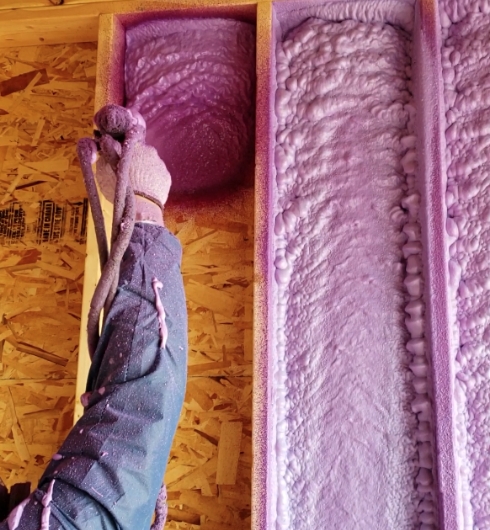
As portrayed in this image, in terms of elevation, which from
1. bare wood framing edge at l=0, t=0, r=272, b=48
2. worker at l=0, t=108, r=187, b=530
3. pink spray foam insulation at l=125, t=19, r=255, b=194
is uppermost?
bare wood framing edge at l=0, t=0, r=272, b=48

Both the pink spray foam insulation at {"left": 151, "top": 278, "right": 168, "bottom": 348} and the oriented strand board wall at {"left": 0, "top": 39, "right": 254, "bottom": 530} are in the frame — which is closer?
the pink spray foam insulation at {"left": 151, "top": 278, "right": 168, "bottom": 348}

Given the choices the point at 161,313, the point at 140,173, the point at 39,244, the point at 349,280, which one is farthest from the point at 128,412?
the point at 39,244

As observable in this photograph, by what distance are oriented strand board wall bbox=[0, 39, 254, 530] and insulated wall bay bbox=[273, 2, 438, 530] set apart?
153 millimetres

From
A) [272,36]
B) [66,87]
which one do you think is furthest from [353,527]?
[66,87]

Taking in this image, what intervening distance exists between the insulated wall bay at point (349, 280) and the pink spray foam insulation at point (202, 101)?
0.11 meters

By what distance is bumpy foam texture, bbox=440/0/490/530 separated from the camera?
140cm

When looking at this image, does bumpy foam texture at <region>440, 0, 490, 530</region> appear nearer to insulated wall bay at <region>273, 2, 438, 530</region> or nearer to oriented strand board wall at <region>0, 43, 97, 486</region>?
insulated wall bay at <region>273, 2, 438, 530</region>

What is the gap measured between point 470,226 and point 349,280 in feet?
0.97

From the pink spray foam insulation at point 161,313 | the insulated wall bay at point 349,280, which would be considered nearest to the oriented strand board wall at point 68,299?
the insulated wall bay at point 349,280

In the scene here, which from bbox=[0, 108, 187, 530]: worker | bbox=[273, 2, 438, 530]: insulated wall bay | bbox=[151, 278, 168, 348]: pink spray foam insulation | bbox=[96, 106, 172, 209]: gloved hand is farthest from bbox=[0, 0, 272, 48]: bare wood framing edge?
bbox=[151, 278, 168, 348]: pink spray foam insulation

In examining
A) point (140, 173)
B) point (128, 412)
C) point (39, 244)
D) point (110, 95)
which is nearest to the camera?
point (128, 412)

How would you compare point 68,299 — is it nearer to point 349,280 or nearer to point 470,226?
point 349,280

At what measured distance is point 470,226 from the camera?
4.92ft

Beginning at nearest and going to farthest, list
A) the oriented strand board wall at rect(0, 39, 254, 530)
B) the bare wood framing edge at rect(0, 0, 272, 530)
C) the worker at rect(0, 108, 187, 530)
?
1. the worker at rect(0, 108, 187, 530)
2. the bare wood framing edge at rect(0, 0, 272, 530)
3. the oriented strand board wall at rect(0, 39, 254, 530)
